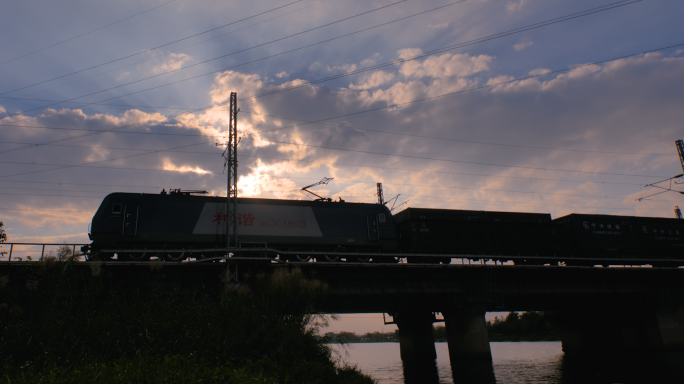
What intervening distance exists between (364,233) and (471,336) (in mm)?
11222

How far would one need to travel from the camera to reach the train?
854 inches

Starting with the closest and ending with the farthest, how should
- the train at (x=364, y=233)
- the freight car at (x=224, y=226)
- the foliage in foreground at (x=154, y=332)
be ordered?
the foliage in foreground at (x=154, y=332)
the freight car at (x=224, y=226)
the train at (x=364, y=233)

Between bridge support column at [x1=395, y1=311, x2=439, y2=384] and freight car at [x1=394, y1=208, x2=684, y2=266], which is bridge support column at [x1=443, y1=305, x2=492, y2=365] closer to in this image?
freight car at [x1=394, y1=208, x2=684, y2=266]

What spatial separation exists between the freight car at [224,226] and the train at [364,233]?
0.06 meters

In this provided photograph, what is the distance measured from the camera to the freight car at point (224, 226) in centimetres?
2136

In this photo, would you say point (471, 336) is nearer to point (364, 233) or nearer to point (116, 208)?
point (364, 233)

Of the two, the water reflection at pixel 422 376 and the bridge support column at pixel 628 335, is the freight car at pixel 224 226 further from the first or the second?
the bridge support column at pixel 628 335

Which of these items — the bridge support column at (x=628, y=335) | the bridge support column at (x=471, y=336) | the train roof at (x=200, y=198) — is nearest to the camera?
the train roof at (x=200, y=198)

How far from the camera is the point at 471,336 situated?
1077 inches

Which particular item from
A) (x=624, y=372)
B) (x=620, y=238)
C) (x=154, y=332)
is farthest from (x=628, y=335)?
(x=154, y=332)

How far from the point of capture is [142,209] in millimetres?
22078

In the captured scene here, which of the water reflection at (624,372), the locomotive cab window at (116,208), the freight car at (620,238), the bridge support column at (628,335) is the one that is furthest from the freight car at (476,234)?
the locomotive cab window at (116,208)

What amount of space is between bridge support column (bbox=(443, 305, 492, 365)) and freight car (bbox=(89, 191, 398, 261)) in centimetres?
798

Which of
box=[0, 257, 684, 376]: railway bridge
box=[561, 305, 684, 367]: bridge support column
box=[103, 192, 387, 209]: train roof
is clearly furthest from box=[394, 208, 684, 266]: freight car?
box=[103, 192, 387, 209]: train roof
